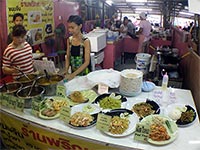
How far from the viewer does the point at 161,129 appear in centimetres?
125

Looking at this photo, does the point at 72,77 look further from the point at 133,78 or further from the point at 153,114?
the point at 153,114

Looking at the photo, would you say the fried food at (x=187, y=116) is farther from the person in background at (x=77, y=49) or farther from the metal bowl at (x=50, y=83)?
the person in background at (x=77, y=49)

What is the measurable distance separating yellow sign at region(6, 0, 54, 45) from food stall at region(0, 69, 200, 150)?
298 cm

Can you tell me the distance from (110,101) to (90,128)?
0.99ft

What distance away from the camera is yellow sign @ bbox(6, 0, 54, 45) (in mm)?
4234

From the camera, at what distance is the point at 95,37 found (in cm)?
425

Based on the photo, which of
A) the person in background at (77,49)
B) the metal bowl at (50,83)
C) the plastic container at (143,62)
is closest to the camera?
A: the metal bowl at (50,83)

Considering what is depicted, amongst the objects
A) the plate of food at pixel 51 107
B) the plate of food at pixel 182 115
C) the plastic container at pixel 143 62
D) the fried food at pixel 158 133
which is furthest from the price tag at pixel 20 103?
the plastic container at pixel 143 62

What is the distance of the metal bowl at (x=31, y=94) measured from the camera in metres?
1.52

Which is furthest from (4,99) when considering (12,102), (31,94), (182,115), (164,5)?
→ (164,5)

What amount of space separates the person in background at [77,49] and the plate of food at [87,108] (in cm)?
59

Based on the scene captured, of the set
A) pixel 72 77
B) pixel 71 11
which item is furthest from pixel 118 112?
pixel 71 11

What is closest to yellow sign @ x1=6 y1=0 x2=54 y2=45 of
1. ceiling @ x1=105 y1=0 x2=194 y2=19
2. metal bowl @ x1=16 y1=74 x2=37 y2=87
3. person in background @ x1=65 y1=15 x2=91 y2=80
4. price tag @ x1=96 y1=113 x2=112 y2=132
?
person in background @ x1=65 y1=15 x2=91 y2=80

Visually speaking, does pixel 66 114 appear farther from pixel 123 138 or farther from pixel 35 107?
pixel 123 138
